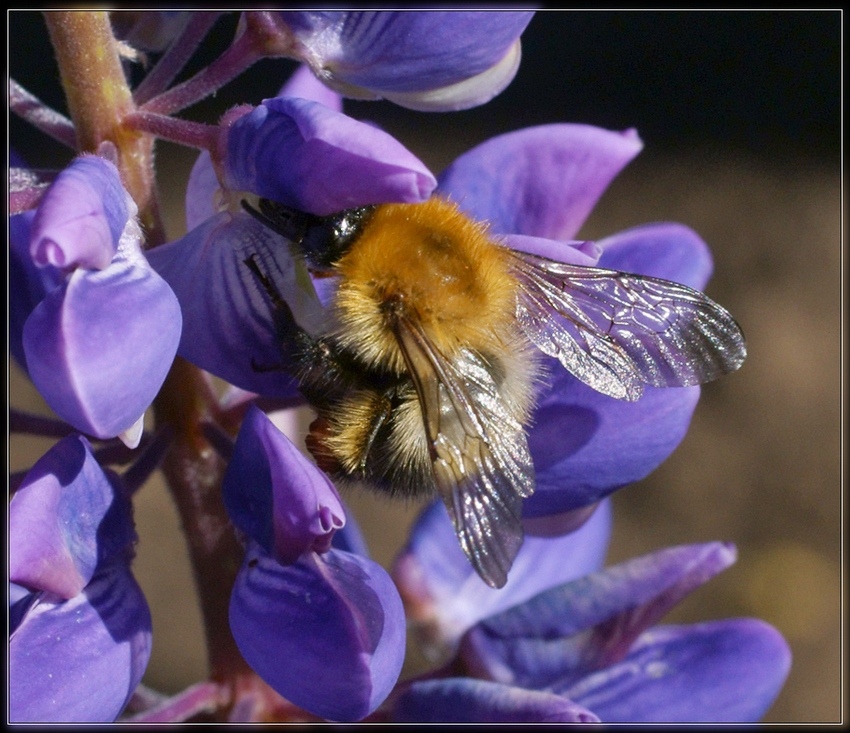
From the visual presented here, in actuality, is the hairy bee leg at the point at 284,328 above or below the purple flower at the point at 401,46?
below

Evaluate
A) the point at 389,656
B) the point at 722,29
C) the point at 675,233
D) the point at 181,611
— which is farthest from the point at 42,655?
the point at 722,29

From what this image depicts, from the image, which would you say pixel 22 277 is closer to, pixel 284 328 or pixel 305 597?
pixel 284 328

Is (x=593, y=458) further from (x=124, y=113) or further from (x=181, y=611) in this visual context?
(x=181, y=611)

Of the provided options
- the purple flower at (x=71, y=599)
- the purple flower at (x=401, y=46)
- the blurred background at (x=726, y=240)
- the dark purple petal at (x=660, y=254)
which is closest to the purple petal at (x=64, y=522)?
the purple flower at (x=71, y=599)

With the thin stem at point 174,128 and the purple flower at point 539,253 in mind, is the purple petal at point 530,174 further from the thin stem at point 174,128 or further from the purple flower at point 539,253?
the thin stem at point 174,128

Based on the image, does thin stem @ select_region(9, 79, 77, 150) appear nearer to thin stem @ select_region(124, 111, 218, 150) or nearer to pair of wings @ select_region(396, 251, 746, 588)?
thin stem @ select_region(124, 111, 218, 150)

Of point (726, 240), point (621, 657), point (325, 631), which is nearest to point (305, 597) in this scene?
point (325, 631)

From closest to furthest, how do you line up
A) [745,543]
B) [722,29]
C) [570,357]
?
[570,357]
[745,543]
[722,29]
